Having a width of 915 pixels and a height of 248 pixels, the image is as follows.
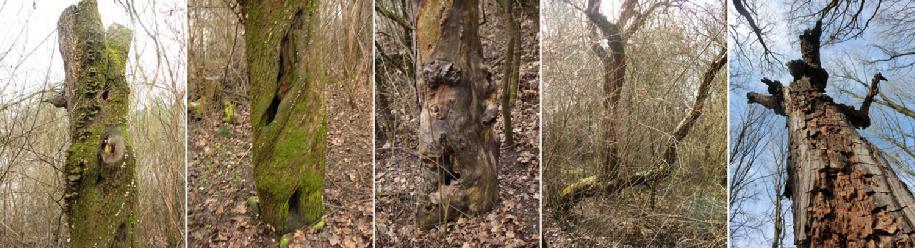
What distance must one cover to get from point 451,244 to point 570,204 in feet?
2.35

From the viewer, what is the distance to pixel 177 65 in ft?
12.7

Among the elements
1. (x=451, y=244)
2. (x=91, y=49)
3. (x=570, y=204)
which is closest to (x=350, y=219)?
(x=451, y=244)

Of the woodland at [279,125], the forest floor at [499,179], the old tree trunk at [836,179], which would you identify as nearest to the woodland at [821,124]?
the old tree trunk at [836,179]

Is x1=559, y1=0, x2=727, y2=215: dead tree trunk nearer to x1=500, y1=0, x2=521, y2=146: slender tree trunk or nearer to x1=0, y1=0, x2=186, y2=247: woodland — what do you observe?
x1=500, y1=0, x2=521, y2=146: slender tree trunk

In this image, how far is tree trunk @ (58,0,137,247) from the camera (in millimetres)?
3381

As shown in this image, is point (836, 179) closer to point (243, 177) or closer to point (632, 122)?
point (632, 122)

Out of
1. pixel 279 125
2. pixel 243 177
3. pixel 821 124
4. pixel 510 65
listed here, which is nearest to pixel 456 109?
pixel 510 65

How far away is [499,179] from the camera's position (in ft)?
12.8

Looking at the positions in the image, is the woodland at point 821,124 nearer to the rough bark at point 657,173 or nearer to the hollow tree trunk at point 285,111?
the rough bark at point 657,173

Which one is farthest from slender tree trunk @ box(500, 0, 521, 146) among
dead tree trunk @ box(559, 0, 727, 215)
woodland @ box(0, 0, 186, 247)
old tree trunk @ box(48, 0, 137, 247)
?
old tree trunk @ box(48, 0, 137, 247)

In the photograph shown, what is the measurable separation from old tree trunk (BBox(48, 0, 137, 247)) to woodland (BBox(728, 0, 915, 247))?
10.3 feet

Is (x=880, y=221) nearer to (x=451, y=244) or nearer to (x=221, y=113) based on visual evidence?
(x=451, y=244)

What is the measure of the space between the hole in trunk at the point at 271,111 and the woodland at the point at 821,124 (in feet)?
8.05

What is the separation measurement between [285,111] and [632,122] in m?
1.92
